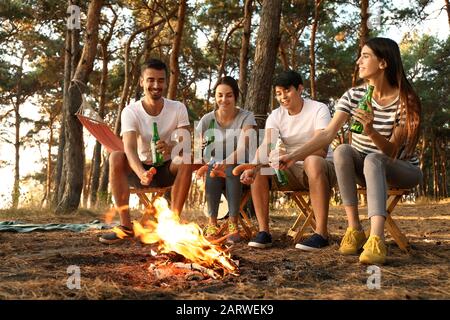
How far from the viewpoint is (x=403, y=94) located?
2.73 m

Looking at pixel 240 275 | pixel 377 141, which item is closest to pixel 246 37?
pixel 377 141

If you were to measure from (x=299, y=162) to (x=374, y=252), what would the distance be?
95 cm

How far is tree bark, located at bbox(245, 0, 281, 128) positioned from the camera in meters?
5.28

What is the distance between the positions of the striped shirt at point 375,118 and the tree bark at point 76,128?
4397 mm

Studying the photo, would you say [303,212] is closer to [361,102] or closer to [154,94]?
[361,102]

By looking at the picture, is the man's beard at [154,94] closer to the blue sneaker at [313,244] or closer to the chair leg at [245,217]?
the chair leg at [245,217]

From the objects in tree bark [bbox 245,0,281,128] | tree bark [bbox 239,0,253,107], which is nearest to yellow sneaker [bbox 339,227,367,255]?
tree bark [bbox 245,0,281,128]

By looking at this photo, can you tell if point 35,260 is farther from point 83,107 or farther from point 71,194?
point 71,194

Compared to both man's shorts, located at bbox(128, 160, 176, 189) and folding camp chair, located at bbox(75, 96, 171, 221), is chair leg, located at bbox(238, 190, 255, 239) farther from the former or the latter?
folding camp chair, located at bbox(75, 96, 171, 221)

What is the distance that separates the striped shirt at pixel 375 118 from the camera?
110 inches

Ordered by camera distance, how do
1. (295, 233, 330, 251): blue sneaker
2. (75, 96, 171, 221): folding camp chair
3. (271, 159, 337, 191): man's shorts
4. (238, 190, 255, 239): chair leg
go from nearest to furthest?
(295, 233, 330, 251): blue sneaker
(271, 159, 337, 191): man's shorts
(238, 190, 255, 239): chair leg
(75, 96, 171, 221): folding camp chair

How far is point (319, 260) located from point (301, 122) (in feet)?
3.51

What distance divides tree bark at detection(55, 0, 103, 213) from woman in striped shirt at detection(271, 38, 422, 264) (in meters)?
4.43
